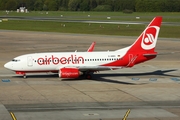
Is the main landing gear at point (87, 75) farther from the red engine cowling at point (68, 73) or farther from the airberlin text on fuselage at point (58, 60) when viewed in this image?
the red engine cowling at point (68, 73)

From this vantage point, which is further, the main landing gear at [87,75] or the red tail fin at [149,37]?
the red tail fin at [149,37]

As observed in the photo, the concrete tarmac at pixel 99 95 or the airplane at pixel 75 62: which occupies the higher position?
the airplane at pixel 75 62

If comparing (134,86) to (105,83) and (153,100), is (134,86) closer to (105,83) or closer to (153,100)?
(105,83)

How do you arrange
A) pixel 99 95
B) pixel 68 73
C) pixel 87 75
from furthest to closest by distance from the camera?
pixel 87 75 → pixel 68 73 → pixel 99 95

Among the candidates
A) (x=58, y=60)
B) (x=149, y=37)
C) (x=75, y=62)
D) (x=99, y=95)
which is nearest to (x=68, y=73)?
(x=75, y=62)

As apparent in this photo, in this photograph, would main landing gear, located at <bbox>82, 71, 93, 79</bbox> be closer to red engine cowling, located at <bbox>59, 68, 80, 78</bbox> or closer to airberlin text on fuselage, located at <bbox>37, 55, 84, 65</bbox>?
airberlin text on fuselage, located at <bbox>37, 55, 84, 65</bbox>

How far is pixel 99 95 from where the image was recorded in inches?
1741

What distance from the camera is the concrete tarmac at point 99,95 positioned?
36.3 meters

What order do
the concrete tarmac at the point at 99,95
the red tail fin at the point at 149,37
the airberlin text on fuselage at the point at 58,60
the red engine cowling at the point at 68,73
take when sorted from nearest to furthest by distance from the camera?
the concrete tarmac at the point at 99,95 → the red engine cowling at the point at 68,73 → the airberlin text on fuselage at the point at 58,60 → the red tail fin at the point at 149,37

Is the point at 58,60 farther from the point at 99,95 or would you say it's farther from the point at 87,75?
the point at 99,95

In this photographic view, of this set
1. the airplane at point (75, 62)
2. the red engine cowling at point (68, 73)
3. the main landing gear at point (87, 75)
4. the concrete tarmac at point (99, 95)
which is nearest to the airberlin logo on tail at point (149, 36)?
the airplane at point (75, 62)

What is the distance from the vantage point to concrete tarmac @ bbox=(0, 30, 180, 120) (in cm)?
3631

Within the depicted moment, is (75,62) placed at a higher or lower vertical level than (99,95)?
higher

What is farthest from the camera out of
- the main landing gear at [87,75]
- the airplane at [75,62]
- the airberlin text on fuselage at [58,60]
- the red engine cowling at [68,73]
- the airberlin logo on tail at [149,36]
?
the airberlin logo on tail at [149,36]
